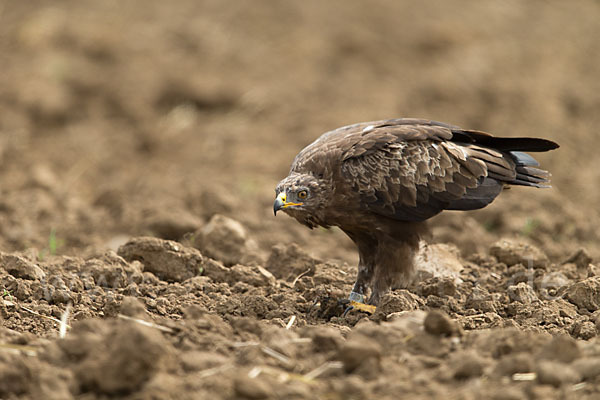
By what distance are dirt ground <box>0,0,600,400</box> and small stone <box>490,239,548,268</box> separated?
0.03 meters

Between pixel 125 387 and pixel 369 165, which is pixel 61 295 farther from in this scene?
pixel 369 165

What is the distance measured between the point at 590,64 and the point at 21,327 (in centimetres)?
1458

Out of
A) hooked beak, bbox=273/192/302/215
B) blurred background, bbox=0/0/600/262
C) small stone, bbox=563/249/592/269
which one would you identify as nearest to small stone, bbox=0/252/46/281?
blurred background, bbox=0/0/600/262

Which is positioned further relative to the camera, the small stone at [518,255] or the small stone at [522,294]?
the small stone at [518,255]

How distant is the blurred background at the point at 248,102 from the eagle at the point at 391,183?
1906 mm

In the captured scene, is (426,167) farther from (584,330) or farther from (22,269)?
(22,269)

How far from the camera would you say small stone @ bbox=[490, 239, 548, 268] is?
7215 millimetres

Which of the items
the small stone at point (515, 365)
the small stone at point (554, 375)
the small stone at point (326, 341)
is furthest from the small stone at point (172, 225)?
the small stone at point (554, 375)

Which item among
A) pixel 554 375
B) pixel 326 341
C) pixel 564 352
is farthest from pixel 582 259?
pixel 326 341

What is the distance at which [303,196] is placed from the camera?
6.34m

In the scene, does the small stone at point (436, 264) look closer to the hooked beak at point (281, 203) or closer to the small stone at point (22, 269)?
the hooked beak at point (281, 203)

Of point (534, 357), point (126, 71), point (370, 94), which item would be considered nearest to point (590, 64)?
point (370, 94)

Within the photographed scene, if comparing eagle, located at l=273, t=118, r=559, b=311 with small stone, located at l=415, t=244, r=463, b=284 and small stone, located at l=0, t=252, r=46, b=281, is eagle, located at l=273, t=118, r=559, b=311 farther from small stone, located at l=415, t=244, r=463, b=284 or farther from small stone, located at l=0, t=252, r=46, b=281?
small stone, located at l=0, t=252, r=46, b=281

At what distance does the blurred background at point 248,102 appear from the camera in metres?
9.59
